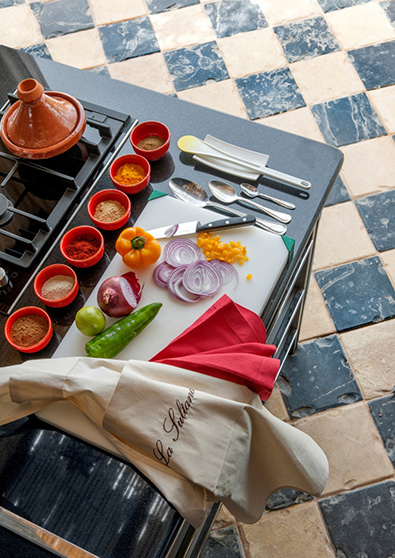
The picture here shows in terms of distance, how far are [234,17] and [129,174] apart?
1733 mm

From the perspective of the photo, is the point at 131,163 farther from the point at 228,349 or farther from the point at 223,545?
the point at 223,545

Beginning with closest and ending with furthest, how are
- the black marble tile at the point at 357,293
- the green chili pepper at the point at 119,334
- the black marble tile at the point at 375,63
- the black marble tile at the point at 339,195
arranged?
the green chili pepper at the point at 119,334, the black marble tile at the point at 357,293, the black marble tile at the point at 339,195, the black marble tile at the point at 375,63

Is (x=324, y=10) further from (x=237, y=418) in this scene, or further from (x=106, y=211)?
(x=237, y=418)

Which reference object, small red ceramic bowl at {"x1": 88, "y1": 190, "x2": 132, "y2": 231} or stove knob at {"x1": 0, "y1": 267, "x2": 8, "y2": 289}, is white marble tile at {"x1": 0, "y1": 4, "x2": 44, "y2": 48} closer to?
small red ceramic bowl at {"x1": 88, "y1": 190, "x2": 132, "y2": 231}

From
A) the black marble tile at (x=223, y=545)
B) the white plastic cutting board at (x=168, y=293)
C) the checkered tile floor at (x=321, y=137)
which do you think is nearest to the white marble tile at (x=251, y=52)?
the checkered tile floor at (x=321, y=137)

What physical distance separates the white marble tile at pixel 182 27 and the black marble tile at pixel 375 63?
675mm

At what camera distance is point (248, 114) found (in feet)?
7.82

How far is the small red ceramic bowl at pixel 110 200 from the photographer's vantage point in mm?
1209

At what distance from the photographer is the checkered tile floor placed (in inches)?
66.7

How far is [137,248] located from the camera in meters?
1.16

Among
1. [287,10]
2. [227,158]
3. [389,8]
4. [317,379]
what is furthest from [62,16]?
[317,379]

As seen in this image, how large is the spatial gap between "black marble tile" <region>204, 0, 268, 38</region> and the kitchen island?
1397 mm

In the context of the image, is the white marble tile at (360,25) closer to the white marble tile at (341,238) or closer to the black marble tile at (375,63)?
the black marble tile at (375,63)

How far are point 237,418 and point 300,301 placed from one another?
2.16 feet
